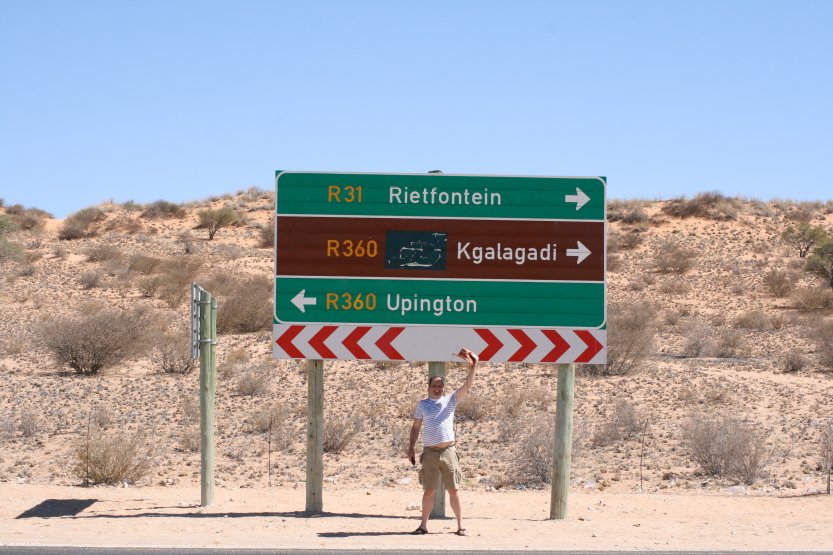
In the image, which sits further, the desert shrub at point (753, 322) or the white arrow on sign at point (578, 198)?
the desert shrub at point (753, 322)

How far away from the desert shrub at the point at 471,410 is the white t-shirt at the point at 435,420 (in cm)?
908

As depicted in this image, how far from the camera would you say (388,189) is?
11.6m

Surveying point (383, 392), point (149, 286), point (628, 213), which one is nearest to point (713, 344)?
point (383, 392)

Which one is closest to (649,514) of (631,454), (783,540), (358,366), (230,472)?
(783,540)

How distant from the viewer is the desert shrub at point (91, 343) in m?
23.8

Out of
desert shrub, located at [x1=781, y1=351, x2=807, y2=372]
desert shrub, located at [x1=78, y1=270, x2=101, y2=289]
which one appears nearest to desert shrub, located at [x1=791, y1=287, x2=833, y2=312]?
desert shrub, located at [x1=781, y1=351, x2=807, y2=372]

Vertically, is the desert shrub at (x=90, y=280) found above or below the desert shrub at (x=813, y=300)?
above

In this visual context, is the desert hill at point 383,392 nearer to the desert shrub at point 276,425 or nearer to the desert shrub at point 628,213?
the desert shrub at point 276,425

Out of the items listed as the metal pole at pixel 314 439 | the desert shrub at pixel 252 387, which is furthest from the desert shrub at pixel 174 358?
the metal pole at pixel 314 439

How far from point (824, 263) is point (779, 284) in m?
2.75

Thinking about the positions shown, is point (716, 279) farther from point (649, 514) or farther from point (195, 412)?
point (649, 514)

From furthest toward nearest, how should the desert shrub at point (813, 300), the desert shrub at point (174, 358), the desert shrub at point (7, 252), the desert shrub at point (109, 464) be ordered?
1. the desert shrub at point (7, 252)
2. the desert shrub at point (813, 300)
3. the desert shrub at point (174, 358)
4. the desert shrub at point (109, 464)

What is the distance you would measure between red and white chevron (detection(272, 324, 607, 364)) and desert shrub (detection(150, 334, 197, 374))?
1250 centimetres

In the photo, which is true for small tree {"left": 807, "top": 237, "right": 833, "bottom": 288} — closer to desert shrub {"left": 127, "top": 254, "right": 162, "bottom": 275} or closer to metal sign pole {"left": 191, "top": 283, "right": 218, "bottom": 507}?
desert shrub {"left": 127, "top": 254, "right": 162, "bottom": 275}
